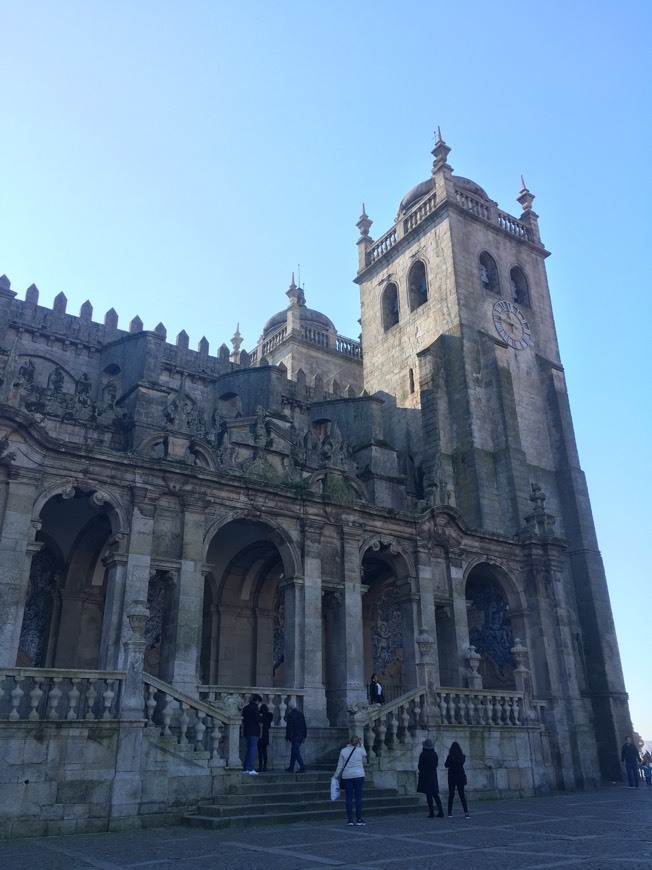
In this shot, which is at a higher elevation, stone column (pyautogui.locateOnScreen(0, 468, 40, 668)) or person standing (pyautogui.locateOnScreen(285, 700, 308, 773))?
stone column (pyautogui.locateOnScreen(0, 468, 40, 668))

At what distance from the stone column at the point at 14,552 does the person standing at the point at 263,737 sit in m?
4.85

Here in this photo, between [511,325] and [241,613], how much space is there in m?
17.5

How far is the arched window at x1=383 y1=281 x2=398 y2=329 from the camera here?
34625 mm

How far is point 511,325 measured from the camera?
31.6 m

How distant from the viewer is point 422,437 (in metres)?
28.5

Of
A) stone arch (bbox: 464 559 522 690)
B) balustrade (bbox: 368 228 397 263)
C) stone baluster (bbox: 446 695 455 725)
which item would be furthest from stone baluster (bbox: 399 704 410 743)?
balustrade (bbox: 368 228 397 263)

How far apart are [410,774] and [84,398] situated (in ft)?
45.8

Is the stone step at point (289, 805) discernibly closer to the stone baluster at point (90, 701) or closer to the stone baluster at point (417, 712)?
the stone baluster at point (417, 712)

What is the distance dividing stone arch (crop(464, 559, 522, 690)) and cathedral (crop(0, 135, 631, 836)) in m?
0.08

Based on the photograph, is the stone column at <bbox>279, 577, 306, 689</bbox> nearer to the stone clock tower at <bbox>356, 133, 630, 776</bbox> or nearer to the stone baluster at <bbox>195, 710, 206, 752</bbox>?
the stone baluster at <bbox>195, 710, 206, 752</bbox>

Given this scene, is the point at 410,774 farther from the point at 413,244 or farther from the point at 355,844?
the point at 413,244

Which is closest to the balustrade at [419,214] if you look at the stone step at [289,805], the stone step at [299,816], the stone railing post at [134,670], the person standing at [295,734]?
the person standing at [295,734]

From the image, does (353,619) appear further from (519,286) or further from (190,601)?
(519,286)

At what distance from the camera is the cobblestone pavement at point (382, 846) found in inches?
304
